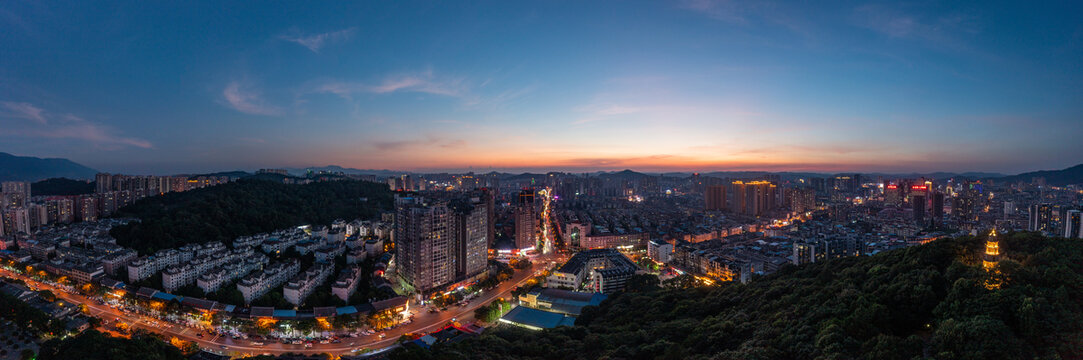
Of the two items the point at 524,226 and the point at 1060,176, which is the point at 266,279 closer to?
the point at 524,226

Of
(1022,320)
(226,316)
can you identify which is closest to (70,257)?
(226,316)

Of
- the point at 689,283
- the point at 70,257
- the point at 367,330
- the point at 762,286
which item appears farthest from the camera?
the point at 70,257

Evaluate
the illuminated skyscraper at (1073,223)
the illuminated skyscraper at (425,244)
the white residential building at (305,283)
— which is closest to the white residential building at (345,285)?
Result: the white residential building at (305,283)

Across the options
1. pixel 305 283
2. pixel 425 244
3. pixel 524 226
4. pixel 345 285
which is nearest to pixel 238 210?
pixel 305 283

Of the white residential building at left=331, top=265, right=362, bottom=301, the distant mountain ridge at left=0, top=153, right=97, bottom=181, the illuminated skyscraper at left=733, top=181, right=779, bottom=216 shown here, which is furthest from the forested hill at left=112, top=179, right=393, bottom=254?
the distant mountain ridge at left=0, top=153, right=97, bottom=181

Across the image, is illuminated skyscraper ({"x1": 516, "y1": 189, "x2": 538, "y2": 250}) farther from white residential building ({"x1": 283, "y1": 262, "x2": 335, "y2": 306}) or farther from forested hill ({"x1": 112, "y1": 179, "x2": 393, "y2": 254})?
forested hill ({"x1": 112, "y1": 179, "x2": 393, "y2": 254})

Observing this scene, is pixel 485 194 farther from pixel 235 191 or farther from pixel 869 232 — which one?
pixel 869 232

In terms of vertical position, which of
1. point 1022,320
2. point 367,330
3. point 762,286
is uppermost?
point 1022,320
